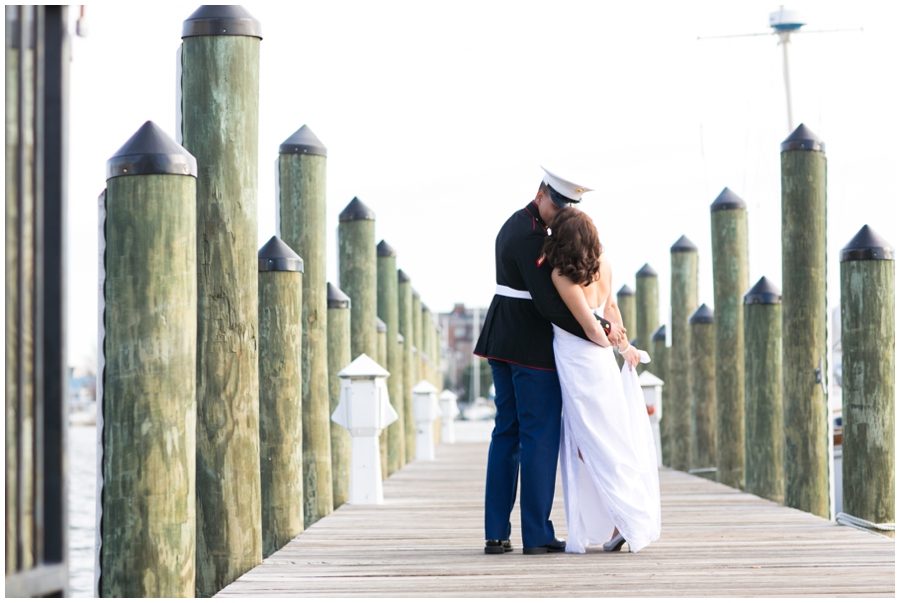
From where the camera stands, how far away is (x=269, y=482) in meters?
6.06

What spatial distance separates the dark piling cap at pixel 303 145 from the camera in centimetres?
773

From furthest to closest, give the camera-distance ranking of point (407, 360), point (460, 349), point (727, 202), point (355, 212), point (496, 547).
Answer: point (460, 349)
point (407, 360)
point (355, 212)
point (727, 202)
point (496, 547)

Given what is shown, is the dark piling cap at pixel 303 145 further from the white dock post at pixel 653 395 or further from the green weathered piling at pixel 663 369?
the green weathered piling at pixel 663 369

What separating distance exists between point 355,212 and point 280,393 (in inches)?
156

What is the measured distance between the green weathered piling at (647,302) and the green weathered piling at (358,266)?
5.12 meters

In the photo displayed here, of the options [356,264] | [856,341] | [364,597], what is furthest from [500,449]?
[356,264]

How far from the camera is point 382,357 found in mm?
11047

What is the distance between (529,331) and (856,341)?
7.19 ft

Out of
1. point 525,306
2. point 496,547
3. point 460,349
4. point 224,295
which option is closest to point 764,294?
point 525,306

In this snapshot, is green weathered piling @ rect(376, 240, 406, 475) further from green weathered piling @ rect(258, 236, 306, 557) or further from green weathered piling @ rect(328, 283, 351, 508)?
green weathered piling @ rect(258, 236, 306, 557)

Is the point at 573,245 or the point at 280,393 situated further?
the point at 280,393

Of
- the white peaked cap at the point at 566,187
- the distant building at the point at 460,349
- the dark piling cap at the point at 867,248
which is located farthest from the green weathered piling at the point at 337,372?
the distant building at the point at 460,349

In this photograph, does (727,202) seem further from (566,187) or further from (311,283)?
(566,187)

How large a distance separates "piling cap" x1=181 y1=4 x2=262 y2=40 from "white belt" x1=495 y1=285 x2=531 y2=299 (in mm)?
1543
